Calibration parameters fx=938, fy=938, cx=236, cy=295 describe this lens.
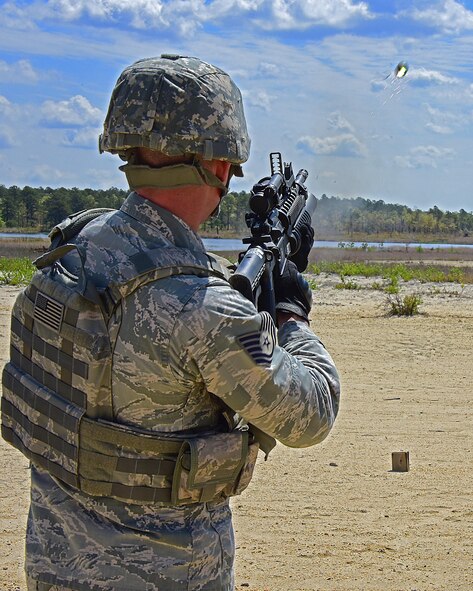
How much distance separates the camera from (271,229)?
3.18 m

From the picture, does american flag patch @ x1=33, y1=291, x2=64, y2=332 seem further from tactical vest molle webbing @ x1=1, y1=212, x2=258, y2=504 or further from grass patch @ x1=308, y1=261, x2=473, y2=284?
grass patch @ x1=308, y1=261, x2=473, y2=284

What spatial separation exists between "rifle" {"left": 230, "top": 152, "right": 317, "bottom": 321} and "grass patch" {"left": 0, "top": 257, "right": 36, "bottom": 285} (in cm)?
1643

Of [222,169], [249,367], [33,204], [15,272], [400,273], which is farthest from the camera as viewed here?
[33,204]

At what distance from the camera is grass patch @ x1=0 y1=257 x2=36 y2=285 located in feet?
68.6

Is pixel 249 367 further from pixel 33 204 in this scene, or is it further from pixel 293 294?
pixel 33 204

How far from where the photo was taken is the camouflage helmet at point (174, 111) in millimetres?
2242

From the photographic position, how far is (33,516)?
7.82 feet

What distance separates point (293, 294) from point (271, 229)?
527 mm

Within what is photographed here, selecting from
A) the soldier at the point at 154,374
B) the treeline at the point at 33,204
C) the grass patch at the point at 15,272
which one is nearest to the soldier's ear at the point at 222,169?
the soldier at the point at 154,374

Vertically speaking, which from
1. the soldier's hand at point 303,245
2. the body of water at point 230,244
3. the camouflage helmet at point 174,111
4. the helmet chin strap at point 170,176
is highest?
the camouflage helmet at point 174,111

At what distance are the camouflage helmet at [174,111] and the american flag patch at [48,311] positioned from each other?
408 mm

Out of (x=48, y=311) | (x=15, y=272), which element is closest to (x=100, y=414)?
(x=48, y=311)

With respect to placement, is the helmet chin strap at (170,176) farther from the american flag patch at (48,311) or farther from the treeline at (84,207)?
the treeline at (84,207)

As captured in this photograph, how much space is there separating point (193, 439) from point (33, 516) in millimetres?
497
